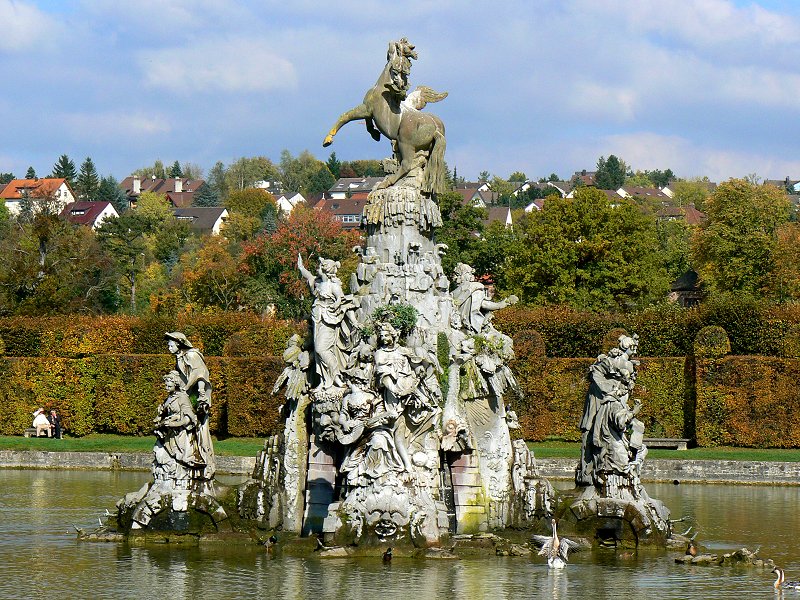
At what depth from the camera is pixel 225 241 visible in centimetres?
10838

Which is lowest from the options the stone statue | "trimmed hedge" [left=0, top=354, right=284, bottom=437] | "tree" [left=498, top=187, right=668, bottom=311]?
the stone statue

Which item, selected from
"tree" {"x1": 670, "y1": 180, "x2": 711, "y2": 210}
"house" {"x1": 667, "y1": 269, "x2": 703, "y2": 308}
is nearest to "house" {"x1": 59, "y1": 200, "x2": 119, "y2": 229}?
"tree" {"x1": 670, "y1": 180, "x2": 711, "y2": 210}

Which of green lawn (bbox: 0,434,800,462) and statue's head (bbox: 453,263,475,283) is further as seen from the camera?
green lawn (bbox: 0,434,800,462)

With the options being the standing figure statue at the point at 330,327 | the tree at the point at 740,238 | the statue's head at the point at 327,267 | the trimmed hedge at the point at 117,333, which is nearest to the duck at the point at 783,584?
the standing figure statue at the point at 330,327

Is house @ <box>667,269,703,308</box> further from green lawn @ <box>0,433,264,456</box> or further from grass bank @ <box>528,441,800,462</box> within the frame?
green lawn @ <box>0,433,264,456</box>

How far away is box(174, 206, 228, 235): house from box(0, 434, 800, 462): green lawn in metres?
105

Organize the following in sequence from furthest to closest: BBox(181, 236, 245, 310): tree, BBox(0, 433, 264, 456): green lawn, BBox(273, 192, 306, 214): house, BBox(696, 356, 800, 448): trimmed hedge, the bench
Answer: BBox(273, 192, 306, 214): house, BBox(181, 236, 245, 310): tree, the bench, BBox(696, 356, 800, 448): trimmed hedge, BBox(0, 433, 264, 456): green lawn

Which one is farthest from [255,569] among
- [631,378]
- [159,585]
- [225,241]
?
[225,241]

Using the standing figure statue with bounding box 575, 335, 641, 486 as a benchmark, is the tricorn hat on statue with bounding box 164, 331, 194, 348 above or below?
above

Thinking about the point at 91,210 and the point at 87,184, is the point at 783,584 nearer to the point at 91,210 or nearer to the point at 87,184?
the point at 91,210

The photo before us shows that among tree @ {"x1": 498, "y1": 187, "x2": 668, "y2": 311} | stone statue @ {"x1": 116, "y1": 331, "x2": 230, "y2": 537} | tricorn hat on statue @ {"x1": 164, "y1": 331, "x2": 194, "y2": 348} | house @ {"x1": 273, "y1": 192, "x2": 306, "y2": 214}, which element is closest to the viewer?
stone statue @ {"x1": 116, "y1": 331, "x2": 230, "y2": 537}

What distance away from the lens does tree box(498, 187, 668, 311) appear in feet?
245

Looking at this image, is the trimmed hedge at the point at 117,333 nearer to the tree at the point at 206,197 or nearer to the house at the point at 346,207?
the house at the point at 346,207

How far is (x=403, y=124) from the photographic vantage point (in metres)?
30.9
